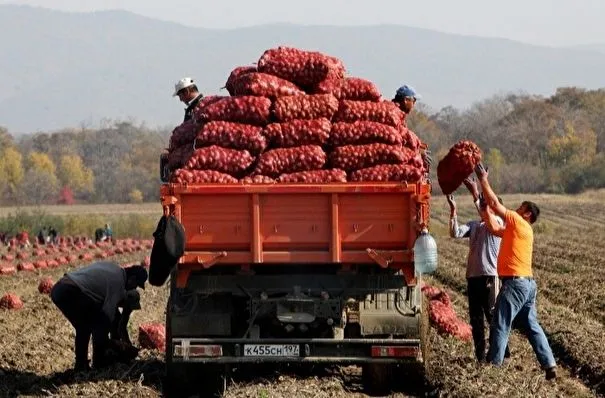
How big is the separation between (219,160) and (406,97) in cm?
300

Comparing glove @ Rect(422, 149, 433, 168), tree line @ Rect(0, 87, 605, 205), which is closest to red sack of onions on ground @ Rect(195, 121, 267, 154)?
glove @ Rect(422, 149, 433, 168)

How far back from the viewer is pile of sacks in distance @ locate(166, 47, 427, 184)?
39.5 feet

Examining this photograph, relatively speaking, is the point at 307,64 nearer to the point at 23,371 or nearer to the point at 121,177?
the point at 23,371

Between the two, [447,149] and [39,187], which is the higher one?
[447,149]

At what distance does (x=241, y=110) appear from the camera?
1244cm

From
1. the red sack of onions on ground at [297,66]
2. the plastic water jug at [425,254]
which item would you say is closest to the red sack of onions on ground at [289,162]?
the red sack of onions on ground at [297,66]

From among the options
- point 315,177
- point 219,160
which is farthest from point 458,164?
point 219,160

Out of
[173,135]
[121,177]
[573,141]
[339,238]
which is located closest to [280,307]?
[339,238]

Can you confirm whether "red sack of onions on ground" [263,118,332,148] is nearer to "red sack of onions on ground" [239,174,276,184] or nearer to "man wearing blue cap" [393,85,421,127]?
"red sack of onions on ground" [239,174,276,184]

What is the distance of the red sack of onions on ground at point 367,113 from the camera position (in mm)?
12539

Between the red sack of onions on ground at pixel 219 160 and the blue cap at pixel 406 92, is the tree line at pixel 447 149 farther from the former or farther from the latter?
the red sack of onions on ground at pixel 219 160

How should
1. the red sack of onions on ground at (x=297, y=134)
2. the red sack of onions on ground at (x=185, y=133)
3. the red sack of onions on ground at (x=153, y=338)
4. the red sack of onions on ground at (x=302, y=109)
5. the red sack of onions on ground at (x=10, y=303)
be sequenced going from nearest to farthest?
the red sack of onions on ground at (x=297, y=134)
the red sack of onions on ground at (x=302, y=109)
the red sack of onions on ground at (x=185, y=133)
the red sack of onions on ground at (x=153, y=338)
the red sack of onions on ground at (x=10, y=303)

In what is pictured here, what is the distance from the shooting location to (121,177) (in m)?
136

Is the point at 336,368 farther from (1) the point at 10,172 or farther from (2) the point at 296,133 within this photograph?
(1) the point at 10,172
